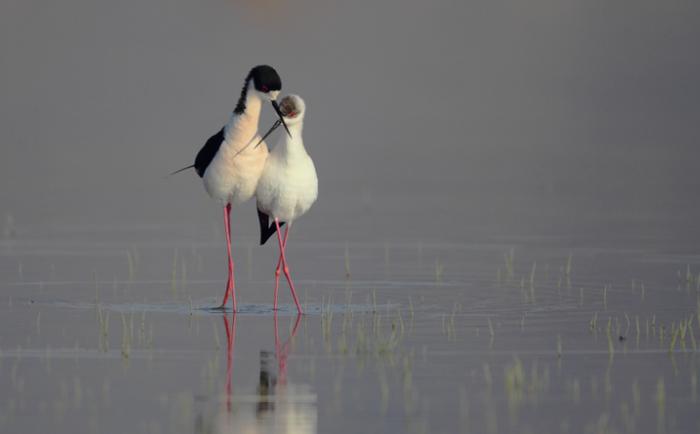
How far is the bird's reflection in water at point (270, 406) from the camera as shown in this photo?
26.3ft

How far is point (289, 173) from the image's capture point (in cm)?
1189

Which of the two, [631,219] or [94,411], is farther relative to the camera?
[631,219]

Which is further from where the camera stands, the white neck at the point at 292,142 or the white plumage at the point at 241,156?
the white plumage at the point at 241,156

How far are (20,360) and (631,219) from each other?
402 inches

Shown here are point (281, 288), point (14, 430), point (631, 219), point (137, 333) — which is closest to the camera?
point (14, 430)

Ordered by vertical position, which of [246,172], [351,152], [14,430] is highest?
[351,152]

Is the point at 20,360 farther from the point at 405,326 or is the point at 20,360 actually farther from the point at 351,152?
the point at 351,152

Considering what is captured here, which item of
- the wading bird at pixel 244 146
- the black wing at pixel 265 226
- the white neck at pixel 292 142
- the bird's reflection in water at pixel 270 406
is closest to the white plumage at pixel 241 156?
the wading bird at pixel 244 146

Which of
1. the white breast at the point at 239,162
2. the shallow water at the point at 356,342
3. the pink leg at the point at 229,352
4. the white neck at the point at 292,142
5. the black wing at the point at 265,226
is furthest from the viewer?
the black wing at the point at 265,226

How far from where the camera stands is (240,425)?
805 centimetres

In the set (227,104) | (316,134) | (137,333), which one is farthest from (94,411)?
(227,104)

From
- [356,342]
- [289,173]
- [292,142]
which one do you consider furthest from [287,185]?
[356,342]

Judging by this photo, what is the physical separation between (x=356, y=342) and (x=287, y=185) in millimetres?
1837

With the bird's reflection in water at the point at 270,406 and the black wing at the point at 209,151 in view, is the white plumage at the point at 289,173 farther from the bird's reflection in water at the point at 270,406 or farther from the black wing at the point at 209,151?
the bird's reflection in water at the point at 270,406
